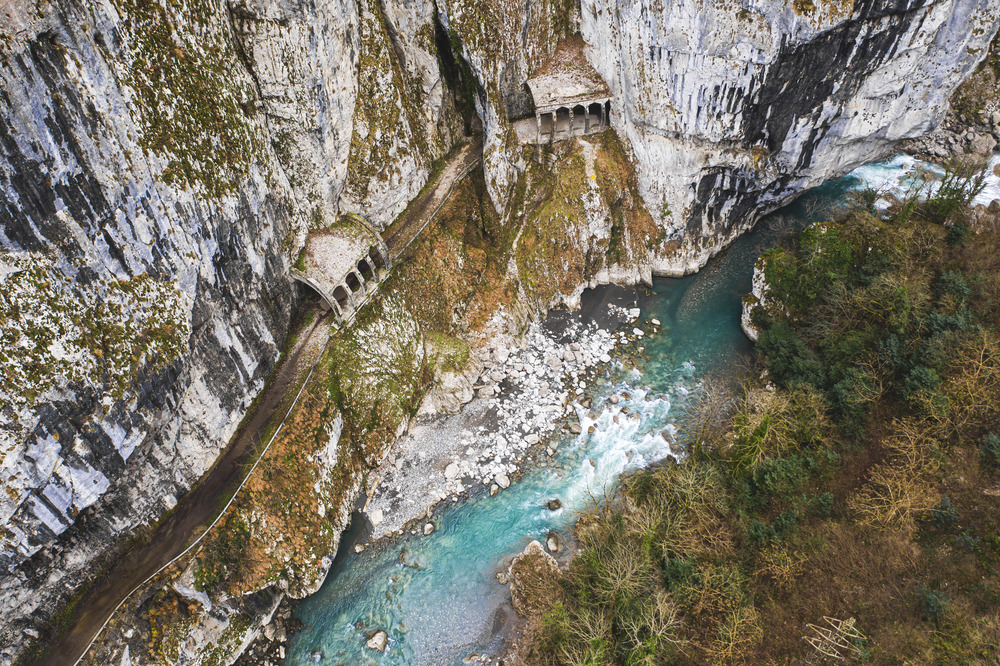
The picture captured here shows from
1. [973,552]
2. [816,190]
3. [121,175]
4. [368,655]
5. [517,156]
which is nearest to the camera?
[973,552]

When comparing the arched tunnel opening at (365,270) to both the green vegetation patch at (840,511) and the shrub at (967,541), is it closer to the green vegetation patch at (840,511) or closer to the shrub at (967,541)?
the green vegetation patch at (840,511)

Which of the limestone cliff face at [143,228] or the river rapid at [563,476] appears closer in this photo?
the limestone cliff face at [143,228]

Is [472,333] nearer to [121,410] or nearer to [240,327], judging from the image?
[240,327]

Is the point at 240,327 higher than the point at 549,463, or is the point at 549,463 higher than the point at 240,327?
the point at 240,327

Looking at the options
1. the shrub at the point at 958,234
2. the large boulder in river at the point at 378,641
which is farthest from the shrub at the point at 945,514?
the large boulder in river at the point at 378,641

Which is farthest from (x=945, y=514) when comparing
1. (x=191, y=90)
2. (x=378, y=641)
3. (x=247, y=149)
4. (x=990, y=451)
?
(x=191, y=90)

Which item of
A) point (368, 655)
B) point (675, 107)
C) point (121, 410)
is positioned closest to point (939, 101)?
point (675, 107)
